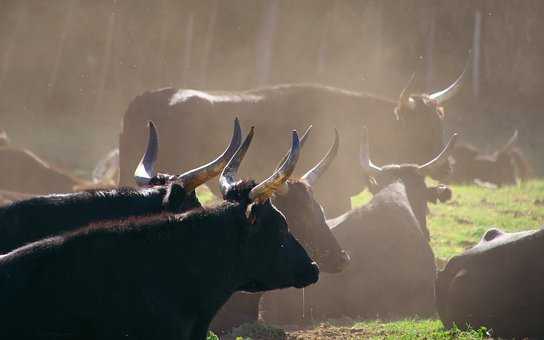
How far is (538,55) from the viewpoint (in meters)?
23.4

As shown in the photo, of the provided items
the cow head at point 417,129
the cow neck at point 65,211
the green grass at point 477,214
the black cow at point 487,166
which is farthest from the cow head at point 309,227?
the black cow at point 487,166

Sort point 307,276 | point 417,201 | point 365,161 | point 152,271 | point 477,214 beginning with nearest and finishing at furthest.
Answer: point 152,271 → point 307,276 → point 417,201 → point 365,161 → point 477,214

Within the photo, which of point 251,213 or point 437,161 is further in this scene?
point 437,161

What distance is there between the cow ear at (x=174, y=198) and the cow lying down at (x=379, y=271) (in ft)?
10.1

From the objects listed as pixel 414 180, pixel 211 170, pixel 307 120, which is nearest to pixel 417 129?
pixel 307 120

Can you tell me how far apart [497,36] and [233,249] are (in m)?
17.8

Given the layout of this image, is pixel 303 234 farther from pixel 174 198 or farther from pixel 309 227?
pixel 174 198

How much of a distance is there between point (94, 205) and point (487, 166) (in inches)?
492

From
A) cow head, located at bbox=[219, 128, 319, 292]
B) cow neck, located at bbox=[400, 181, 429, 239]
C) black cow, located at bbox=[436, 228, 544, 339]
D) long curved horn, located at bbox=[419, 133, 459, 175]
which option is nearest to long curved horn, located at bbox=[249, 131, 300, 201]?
cow head, located at bbox=[219, 128, 319, 292]

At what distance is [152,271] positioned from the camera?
5.77 m

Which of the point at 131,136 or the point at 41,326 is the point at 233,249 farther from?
the point at 131,136

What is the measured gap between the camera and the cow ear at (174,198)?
6.82 meters

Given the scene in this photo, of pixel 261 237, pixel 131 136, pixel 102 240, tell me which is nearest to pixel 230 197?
pixel 261 237

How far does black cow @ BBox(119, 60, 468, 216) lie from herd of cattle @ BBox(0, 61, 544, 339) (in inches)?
0.8
